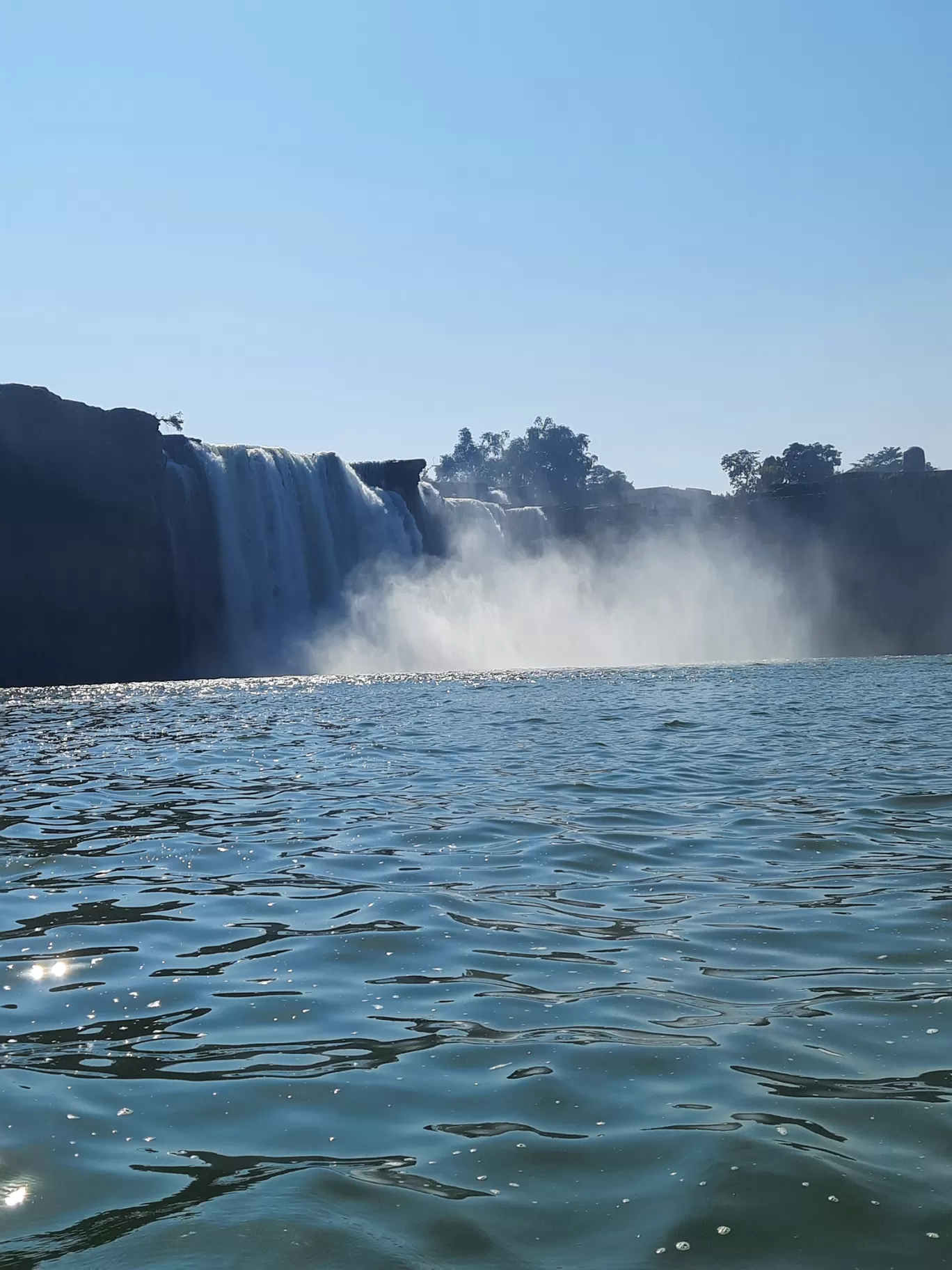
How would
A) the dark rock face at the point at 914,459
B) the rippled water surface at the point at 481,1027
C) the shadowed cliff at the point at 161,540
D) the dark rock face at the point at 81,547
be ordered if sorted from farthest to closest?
the dark rock face at the point at 914,459 → the shadowed cliff at the point at 161,540 → the dark rock face at the point at 81,547 → the rippled water surface at the point at 481,1027

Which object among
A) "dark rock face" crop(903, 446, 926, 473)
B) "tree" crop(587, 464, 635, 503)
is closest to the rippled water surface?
"dark rock face" crop(903, 446, 926, 473)

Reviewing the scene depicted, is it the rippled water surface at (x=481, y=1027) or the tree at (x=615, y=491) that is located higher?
the tree at (x=615, y=491)

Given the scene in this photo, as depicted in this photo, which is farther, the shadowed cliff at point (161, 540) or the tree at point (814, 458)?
the tree at point (814, 458)

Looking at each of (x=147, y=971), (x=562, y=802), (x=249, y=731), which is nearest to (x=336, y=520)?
(x=249, y=731)

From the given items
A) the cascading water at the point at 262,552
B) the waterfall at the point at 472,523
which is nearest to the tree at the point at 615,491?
the waterfall at the point at 472,523

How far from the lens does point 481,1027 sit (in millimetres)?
6113

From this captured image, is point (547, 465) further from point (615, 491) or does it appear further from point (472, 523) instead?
point (472, 523)

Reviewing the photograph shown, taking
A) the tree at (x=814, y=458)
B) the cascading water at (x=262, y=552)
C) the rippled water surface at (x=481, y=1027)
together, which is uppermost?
the tree at (x=814, y=458)

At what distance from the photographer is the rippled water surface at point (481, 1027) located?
162 inches

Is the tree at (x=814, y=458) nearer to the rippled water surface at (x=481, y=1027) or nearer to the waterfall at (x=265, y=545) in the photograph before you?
the waterfall at (x=265, y=545)

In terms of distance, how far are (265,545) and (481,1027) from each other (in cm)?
4750

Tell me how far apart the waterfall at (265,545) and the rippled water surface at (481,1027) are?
38000mm

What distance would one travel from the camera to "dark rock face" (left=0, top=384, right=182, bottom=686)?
155 feet

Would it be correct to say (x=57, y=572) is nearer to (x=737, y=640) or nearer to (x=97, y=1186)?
(x=737, y=640)
